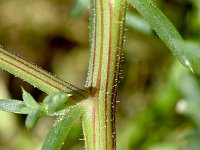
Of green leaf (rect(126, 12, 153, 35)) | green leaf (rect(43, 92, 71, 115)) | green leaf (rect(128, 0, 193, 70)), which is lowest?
green leaf (rect(43, 92, 71, 115))

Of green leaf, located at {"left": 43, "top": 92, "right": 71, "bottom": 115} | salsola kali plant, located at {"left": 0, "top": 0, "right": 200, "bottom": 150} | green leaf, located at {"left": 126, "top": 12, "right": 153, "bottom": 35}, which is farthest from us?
green leaf, located at {"left": 126, "top": 12, "right": 153, "bottom": 35}

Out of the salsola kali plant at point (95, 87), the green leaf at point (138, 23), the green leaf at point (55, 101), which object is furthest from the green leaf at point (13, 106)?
the green leaf at point (138, 23)

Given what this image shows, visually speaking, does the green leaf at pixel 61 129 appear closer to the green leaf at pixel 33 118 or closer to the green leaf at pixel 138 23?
the green leaf at pixel 33 118

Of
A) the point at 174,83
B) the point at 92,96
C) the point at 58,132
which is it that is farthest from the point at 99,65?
the point at 174,83

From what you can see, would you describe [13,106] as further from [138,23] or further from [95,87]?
[138,23]

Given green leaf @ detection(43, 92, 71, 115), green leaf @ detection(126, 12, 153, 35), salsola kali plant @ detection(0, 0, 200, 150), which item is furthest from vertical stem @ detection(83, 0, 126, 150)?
green leaf @ detection(126, 12, 153, 35)

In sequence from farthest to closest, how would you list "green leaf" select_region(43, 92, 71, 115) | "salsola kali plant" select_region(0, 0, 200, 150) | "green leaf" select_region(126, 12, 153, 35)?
"green leaf" select_region(126, 12, 153, 35)
"salsola kali plant" select_region(0, 0, 200, 150)
"green leaf" select_region(43, 92, 71, 115)

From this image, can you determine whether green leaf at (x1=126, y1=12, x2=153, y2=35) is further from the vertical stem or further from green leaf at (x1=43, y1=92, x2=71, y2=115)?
green leaf at (x1=43, y1=92, x2=71, y2=115)
